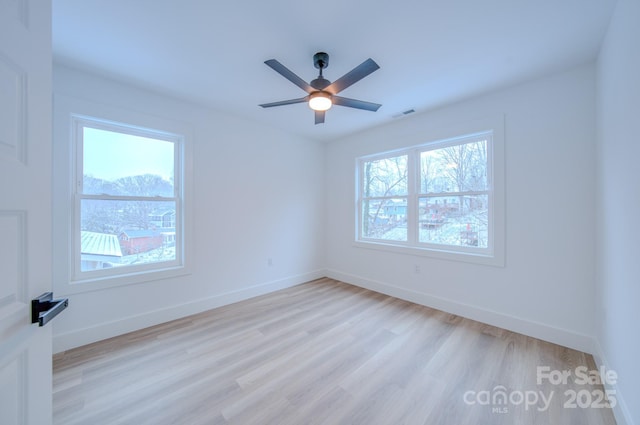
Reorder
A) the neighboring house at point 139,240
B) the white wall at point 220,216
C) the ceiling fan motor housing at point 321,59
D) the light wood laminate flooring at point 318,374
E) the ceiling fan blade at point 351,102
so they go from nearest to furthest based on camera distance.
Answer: the light wood laminate flooring at point 318,374 < the ceiling fan motor housing at point 321,59 < the ceiling fan blade at point 351,102 < the white wall at point 220,216 < the neighboring house at point 139,240

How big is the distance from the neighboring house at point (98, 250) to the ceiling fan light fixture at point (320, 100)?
247 cm

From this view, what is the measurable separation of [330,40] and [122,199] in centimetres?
258

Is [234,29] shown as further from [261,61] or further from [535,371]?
[535,371]

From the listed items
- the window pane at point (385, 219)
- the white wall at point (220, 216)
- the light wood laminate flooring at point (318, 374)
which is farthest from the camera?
the window pane at point (385, 219)

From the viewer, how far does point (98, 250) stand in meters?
2.46

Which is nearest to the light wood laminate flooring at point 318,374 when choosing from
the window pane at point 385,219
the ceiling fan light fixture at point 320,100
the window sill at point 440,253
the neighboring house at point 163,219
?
the window sill at point 440,253

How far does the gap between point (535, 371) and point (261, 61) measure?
3.45 m

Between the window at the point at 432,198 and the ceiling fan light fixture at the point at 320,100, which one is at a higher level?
the ceiling fan light fixture at the point at 320,100

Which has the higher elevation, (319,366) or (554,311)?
(554,311)

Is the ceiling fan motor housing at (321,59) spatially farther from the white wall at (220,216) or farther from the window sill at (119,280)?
the window sill at (119,280)

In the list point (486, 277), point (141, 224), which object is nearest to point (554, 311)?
point (486, 277)

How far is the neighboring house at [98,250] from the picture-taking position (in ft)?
7.82

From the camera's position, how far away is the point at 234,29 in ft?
5.91

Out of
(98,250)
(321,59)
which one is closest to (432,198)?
(321,59)
